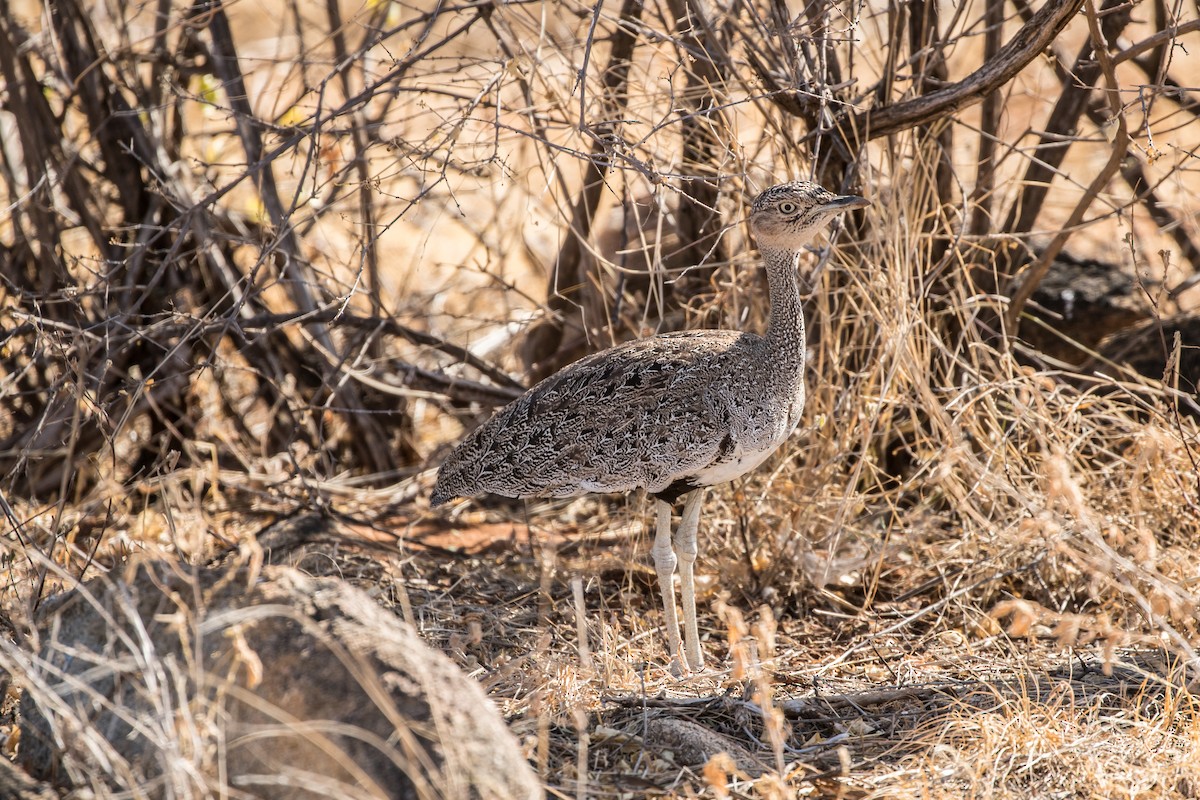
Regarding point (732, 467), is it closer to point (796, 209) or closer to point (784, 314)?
point (784, 314)

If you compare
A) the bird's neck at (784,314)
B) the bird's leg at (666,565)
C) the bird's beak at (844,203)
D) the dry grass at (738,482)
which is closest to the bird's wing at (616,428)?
the bird's neck at (784,314)

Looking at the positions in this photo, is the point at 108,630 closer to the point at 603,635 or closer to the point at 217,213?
the point at 603,635

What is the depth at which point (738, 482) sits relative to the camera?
490cm

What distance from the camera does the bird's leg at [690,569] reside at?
418 centimetres

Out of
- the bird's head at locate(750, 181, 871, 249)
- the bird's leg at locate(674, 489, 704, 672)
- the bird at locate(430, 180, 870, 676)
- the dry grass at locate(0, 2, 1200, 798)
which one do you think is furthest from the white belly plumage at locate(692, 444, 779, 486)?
the bird's head at locate(750, 181, 871, 249)

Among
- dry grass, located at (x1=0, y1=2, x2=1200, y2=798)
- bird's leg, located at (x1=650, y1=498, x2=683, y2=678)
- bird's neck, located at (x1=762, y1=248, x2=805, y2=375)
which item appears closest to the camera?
dry grass, located at (x1=0, y1=2, x2=1200, y2=798)

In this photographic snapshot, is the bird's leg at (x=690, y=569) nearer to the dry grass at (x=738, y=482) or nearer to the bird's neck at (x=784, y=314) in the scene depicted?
the dry grass at (x=738, y=482)

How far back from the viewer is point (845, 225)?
4.94 m

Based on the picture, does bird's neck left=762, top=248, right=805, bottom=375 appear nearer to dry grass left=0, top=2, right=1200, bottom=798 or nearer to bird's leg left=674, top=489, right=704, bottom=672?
dry grass left=0, top=2, right=1200, bottom=798

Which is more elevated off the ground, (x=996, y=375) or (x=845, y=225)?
(x=845, y=225)

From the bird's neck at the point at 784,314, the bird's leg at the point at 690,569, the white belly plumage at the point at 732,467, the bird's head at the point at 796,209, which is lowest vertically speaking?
the bird's leg at the point at 690,569

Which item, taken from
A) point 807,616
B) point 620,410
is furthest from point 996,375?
point 620,410

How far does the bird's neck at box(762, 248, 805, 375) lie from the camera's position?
4094 mm

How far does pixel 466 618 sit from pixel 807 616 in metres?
1.36
